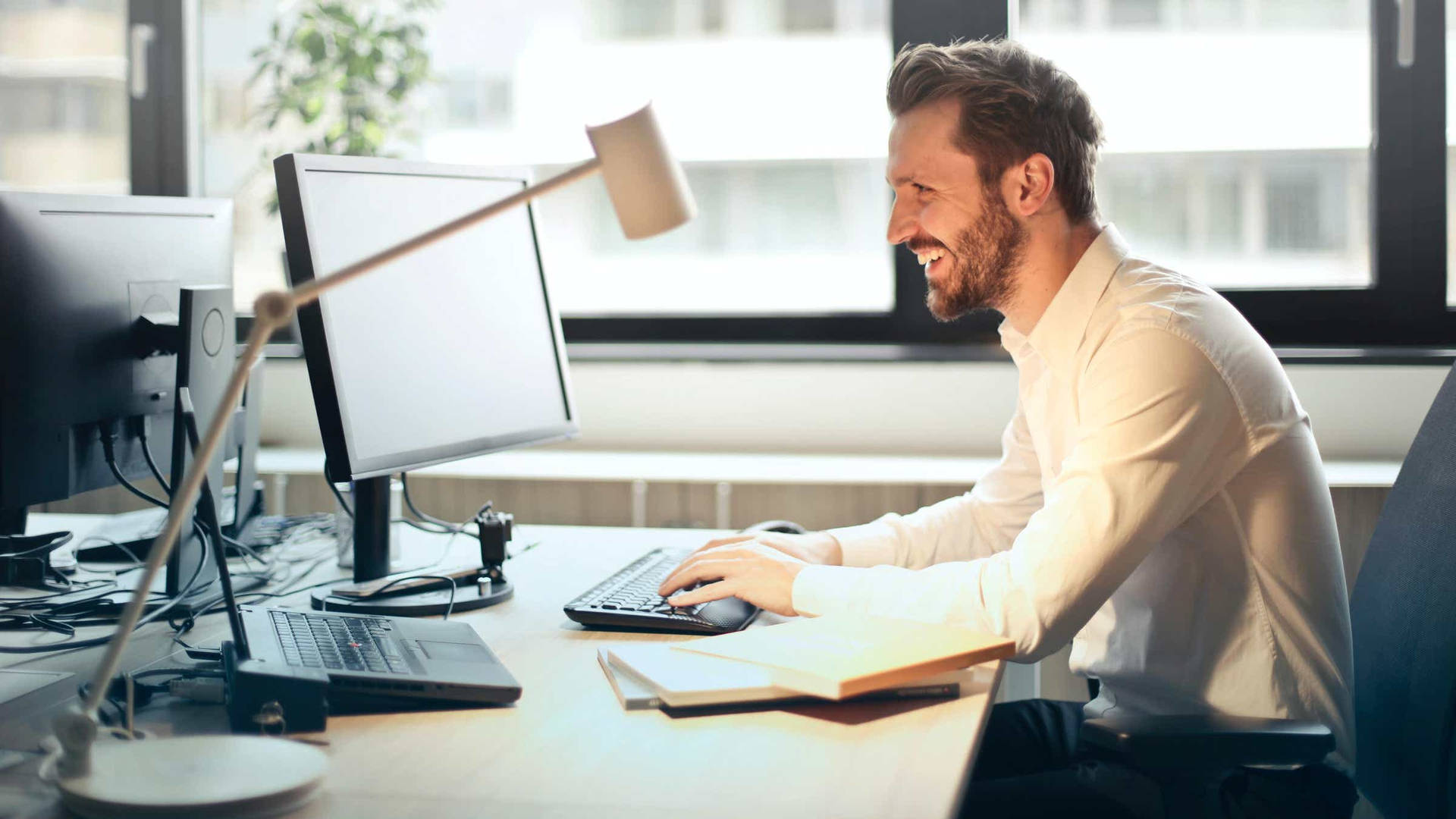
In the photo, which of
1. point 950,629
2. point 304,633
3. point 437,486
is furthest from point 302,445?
point 950,629

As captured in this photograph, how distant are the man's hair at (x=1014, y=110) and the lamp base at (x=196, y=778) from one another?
1034mm

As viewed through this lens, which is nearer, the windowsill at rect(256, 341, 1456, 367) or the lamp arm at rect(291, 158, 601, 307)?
the lamp arm at rect(291, 158, 601, 307)

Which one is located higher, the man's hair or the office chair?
the man's hair

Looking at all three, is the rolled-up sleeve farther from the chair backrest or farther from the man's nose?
the man's nose

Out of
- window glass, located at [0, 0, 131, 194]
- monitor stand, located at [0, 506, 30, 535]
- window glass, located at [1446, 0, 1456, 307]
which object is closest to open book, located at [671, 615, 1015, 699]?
monitor stand, located at [0, 506, 30, 535]

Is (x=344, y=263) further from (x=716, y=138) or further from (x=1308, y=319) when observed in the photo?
(x=1308, y=319)

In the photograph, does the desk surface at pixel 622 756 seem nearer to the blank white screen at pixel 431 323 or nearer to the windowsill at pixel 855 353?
the blank white screen at pixel 431 323

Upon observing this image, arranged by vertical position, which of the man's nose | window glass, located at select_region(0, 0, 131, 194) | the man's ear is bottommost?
the man's nose

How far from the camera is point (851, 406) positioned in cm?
283

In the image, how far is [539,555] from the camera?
5.94 feet

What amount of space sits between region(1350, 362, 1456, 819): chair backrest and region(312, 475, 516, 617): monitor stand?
3.21 ft

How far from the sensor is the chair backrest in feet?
3.82

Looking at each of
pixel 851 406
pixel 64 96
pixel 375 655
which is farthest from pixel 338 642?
pixel 64 96

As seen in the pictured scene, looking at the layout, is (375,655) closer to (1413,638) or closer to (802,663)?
(802,663)
